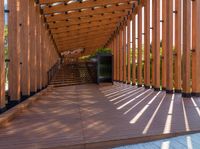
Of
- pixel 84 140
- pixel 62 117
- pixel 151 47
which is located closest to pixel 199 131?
pixel 84 140

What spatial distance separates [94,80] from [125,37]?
4362mm

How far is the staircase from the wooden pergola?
9.24 feet

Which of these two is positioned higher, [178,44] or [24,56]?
[178,44]

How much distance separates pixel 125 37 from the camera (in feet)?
64.0

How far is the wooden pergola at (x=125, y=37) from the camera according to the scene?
264 inches

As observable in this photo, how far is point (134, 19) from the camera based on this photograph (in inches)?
653

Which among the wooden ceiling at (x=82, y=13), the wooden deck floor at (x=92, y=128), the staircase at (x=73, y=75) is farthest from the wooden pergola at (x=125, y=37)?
the staircase at (x=73, y=75)

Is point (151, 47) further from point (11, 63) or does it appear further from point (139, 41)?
point (11, 63)

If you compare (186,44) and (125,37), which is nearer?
(186,44)

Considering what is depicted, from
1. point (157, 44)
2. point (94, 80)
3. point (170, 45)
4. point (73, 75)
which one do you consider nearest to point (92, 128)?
point (170, 45)

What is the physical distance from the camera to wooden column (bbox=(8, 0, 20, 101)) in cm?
634

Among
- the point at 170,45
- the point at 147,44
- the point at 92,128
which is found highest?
the point at 147,44

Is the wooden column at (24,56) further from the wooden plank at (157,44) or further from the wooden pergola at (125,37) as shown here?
the wooden plank at (157,44)

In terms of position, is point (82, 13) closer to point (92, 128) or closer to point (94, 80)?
point (94, 80)
